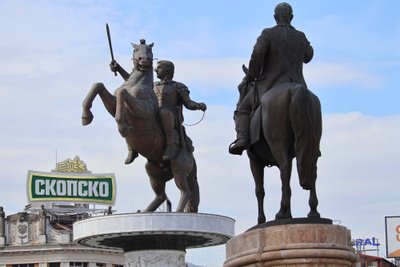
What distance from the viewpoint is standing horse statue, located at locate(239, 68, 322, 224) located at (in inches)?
559

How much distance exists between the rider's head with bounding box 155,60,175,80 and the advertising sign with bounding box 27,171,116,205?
6092cm

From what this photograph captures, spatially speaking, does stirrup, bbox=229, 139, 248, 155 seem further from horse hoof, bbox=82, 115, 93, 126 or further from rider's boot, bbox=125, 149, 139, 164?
rider's boot, bbox=125, 149, 139, 164

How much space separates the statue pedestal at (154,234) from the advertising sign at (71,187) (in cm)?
5777

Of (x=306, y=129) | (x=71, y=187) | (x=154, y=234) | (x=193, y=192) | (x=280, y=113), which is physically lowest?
(x=306, y=129)

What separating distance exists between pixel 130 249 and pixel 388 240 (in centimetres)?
6099

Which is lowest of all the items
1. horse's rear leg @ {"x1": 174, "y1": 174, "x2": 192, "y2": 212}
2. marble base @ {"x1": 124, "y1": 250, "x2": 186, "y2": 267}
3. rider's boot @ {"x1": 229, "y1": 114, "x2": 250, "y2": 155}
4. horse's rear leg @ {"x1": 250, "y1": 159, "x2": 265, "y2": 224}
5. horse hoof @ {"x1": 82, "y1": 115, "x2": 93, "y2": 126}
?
horse's rear leg @ {"x1": 250, "y1": 159, "x2": 265, "y2": 224}

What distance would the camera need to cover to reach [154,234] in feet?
107

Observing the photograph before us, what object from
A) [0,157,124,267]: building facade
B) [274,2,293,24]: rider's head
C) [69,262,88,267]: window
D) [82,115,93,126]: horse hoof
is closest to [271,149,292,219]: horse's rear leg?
[274,2,293,24]: rider's head

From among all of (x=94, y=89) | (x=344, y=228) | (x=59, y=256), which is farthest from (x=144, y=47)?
(x=59, y=256)

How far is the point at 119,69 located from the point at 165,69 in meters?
1.35

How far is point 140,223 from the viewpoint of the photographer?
3222 centimetres

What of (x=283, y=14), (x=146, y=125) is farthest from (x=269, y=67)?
(x=146, y=125)

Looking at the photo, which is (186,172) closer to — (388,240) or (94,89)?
(94,89)

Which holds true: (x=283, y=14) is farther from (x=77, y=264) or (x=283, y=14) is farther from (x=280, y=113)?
(x=77, y=264)
